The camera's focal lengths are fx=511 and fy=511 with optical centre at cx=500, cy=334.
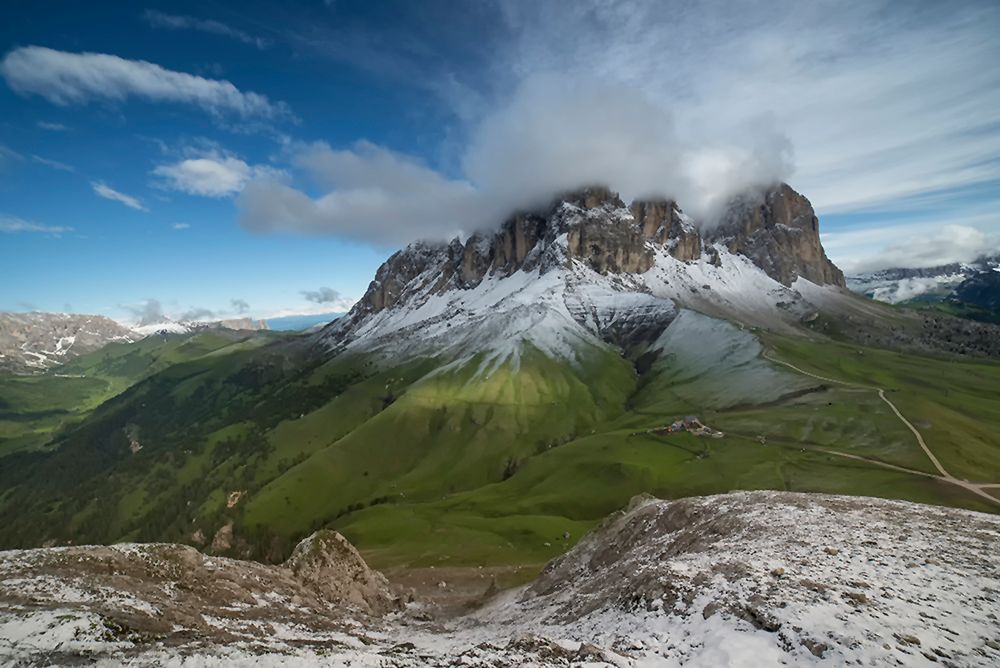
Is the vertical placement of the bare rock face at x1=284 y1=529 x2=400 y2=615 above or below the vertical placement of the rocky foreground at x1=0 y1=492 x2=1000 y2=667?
below

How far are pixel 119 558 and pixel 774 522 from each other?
41.9 metres

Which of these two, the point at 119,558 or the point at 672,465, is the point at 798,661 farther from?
the point at 672,465

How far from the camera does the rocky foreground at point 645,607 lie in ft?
61.9

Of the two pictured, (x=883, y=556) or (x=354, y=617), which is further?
(x=354, y=617)

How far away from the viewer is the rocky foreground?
61.9 feet

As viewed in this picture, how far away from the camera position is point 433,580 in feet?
250

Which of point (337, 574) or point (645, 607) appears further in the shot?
point (337, 574)

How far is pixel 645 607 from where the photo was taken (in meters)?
24.6

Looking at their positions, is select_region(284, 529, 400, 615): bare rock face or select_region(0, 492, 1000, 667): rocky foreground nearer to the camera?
select_region(0, 492, 1000, 667): rocky foreground

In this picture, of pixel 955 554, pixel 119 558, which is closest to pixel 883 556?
pixel 955 554

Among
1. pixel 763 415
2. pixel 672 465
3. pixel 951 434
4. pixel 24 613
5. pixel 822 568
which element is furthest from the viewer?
pixel 763 415

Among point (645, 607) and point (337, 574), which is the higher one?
point (645, 607)

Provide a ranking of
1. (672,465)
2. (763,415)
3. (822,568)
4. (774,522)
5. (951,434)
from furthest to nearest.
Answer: (763,415)
(672,465)
(951,434)
(774,522)
(822,568)

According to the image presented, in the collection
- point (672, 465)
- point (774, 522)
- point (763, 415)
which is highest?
point (774, 522)
